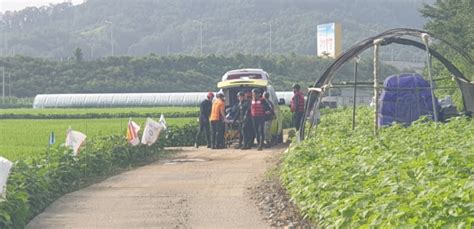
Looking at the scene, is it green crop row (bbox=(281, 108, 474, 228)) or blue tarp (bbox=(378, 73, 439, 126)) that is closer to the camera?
green crop row (bbox=(281, 108, 474, 228))

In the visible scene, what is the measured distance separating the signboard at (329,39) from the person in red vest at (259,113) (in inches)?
2757

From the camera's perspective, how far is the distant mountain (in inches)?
5704

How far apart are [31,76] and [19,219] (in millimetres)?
67724

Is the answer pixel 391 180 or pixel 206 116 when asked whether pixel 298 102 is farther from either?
pixel 391 180

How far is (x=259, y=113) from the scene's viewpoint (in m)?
23.2

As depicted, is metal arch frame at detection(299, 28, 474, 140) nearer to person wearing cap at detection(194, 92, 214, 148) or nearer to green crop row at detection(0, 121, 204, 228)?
green crop row at detection(0, 121, 204, 228)

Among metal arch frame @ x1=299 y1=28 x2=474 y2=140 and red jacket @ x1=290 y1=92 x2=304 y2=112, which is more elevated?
metal arch frame @ x1=299 y1=28 x2=474 y2=140

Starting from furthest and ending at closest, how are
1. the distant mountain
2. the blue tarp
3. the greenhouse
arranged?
the distant mountain, the greenhouse, the blue tarp

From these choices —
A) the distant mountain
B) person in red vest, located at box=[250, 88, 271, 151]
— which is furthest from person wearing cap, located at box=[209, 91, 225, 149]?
the distant mountain

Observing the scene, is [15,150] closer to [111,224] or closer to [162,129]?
[162,129]

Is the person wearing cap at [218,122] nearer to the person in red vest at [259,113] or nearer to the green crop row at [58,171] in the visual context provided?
the person in red vest at [259,113]

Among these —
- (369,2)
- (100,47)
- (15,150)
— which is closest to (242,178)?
(15,150)

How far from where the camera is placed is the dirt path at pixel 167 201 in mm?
11648

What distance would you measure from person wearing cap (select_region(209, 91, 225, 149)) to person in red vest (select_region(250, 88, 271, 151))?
89 cm
